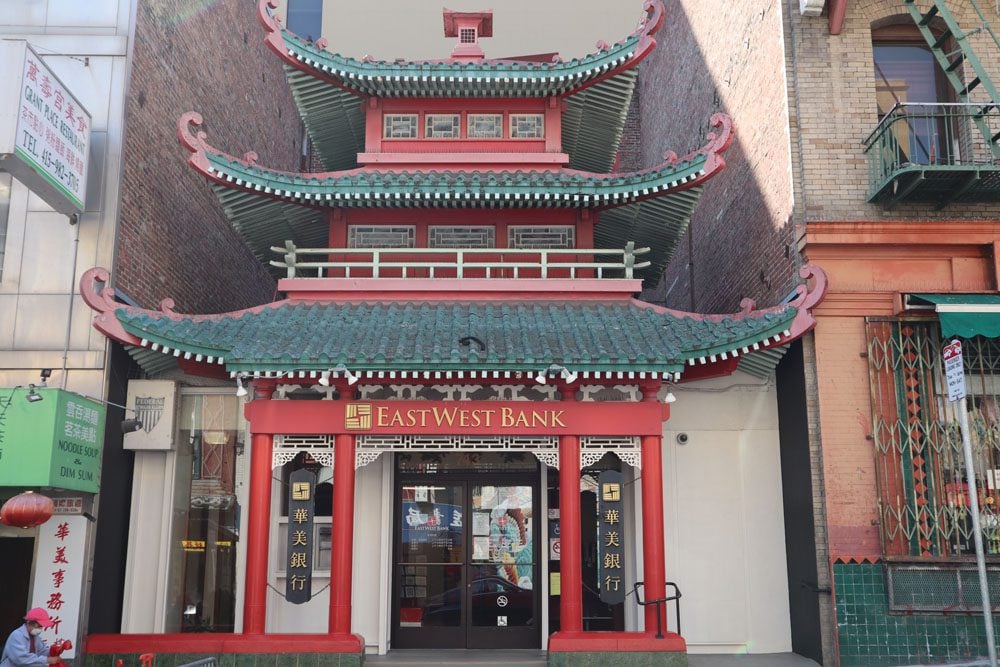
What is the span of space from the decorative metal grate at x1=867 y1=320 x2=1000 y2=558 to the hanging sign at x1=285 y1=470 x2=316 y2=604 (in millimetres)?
7882

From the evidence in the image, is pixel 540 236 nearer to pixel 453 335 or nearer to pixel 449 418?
pixel 453 335

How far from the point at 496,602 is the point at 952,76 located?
10.5 meters

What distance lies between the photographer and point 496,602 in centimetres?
1391

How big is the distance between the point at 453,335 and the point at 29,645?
20.5 ft

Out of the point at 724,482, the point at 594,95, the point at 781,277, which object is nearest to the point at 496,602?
the point at 724,482

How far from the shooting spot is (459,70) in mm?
14711

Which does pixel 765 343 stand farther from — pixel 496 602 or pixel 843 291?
pixel 496 602

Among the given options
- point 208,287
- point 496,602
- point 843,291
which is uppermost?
point 208,287

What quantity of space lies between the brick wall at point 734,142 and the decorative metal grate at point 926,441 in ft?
6.19

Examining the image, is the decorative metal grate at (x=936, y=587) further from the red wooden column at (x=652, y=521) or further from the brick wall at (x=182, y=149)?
the brick wall at (x=182, y=149)

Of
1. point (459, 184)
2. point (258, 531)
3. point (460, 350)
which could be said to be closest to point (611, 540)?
point (460, 350)

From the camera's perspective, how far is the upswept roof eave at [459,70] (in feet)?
47.2

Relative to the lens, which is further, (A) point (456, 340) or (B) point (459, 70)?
(B) point (459, 70)

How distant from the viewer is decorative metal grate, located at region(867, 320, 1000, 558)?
489 inches
